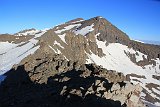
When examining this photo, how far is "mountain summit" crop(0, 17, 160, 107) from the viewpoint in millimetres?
45312

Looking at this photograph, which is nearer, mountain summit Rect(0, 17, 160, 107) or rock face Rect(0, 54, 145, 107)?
rock face Rect(0, 54, 145, 107)

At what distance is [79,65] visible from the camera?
64812mm

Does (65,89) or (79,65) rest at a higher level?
(79,65)

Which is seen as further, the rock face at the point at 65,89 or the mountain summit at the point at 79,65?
the mountain summit at the point at 79,65

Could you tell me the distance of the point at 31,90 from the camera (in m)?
48.4

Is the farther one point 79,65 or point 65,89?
point 79,65

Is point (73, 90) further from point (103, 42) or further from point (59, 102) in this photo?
point (103, 42)

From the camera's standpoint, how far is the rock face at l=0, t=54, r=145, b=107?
37.5 metres

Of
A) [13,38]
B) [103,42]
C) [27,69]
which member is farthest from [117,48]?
[27,69]

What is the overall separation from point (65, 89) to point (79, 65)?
23725 millimetres

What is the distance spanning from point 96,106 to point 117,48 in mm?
164161

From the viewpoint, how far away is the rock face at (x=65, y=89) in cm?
3750

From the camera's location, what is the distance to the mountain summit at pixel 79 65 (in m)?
45.3

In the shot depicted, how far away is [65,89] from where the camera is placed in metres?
41.2
